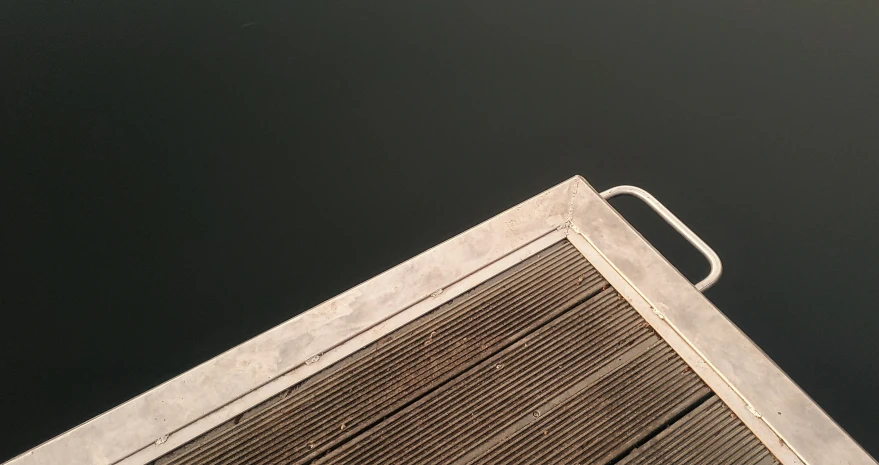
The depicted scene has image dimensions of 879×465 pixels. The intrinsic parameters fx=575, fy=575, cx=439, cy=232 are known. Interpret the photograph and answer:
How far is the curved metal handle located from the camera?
26.7ft

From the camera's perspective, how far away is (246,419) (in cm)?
650

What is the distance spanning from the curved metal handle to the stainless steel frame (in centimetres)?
5

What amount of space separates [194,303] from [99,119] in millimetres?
3898

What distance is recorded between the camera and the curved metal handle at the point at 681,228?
26.7ft

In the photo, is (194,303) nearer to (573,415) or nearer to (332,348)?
(332,348)

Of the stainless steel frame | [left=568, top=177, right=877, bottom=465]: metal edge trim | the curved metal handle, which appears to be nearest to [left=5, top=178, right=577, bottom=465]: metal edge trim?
the stainless steel frame

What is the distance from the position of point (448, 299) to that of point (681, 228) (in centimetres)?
382

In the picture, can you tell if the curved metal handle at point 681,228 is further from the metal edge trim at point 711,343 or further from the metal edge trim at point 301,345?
the metal edge trim at point 301,345

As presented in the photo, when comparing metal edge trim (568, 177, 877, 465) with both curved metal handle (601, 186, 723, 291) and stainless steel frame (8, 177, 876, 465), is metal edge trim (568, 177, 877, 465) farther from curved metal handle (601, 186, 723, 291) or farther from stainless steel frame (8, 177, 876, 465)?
curved metal handle (601, 186, 723, 291)

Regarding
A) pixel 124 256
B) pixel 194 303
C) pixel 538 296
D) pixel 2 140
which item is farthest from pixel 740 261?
pixel 2 140

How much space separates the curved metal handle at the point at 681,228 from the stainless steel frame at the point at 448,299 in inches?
1.8

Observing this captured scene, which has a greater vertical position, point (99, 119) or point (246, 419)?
point (99, 119)

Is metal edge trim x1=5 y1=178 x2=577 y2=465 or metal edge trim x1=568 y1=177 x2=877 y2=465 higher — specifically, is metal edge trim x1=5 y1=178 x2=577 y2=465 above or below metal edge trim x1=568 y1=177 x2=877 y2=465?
above

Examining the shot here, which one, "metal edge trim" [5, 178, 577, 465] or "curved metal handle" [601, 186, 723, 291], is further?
"curved metal handle" [601, 186, 723, 291]
